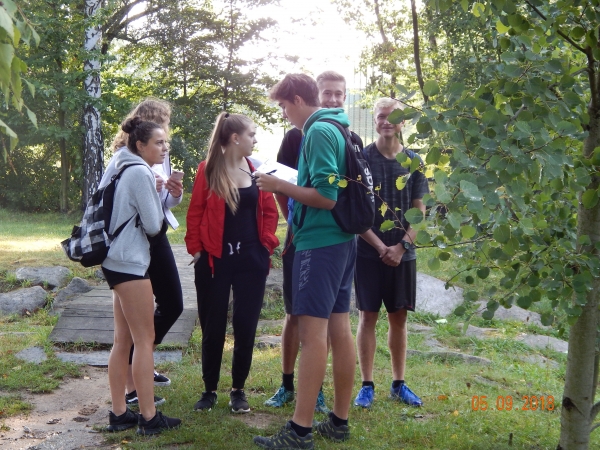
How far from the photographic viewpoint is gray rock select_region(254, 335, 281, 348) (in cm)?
676

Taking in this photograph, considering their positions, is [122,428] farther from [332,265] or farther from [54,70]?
[54,70]

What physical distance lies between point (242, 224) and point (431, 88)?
234cm

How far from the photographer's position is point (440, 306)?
8.92m

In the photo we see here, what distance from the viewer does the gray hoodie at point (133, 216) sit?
404cm

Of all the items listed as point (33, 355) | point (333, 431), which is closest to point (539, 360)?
point (333, 431)

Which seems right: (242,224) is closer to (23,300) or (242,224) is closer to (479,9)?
(479,9)

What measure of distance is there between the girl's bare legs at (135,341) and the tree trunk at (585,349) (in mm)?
2336

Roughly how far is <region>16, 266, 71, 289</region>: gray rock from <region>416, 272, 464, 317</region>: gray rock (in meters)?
4.53

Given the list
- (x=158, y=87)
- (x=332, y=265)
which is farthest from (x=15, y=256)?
(x=158, y=87)

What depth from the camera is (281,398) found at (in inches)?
192

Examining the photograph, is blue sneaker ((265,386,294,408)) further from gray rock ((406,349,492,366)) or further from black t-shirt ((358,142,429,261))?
gray rock ((406,349,492,366))

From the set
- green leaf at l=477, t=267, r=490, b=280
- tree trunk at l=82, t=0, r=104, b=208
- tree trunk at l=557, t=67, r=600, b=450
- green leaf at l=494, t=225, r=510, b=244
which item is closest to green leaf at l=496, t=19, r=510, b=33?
tree trunk at l=557, t=67, r=600, b=450

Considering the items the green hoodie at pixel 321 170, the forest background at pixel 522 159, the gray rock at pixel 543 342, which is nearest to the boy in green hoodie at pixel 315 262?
the green hoodie at pixel 321 170
